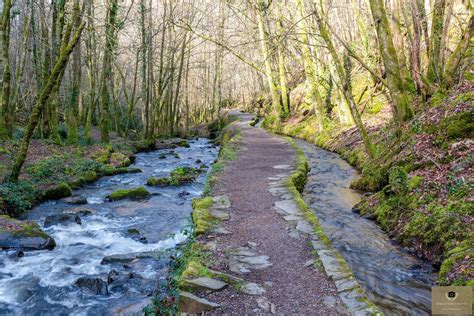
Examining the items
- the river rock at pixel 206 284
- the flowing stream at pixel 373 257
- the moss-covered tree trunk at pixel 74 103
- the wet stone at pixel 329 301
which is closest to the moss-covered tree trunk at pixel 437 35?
the flowing stream at pixel 373 257

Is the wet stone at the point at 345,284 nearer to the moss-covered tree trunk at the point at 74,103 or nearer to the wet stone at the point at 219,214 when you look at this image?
the wet stone at the point at 219,214

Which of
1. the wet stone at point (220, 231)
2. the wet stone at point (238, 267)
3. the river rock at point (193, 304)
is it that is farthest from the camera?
the wet stone at point (220, 231)

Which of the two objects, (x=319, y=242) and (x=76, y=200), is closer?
(x=319, y=242)

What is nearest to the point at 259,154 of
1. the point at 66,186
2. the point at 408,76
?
the point at 408,76

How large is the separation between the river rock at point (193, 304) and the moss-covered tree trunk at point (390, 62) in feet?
25.7

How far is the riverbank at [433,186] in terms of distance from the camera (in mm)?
5344

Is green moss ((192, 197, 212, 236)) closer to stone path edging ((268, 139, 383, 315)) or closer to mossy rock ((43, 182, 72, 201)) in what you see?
stone path edging ((268, 139, 383, 315))

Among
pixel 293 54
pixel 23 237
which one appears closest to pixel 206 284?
pixel 23 237

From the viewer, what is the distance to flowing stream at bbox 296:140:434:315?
4.74 metres

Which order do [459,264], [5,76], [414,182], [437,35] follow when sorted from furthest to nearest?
[5,76], [437,35], [414,182], [459,264]

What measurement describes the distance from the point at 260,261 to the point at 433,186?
396 cm

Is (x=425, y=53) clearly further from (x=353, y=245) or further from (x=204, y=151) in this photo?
(x=204, y=151)

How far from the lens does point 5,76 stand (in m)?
14.2

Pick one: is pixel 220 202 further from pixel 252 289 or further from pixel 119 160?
pixel 119 160
